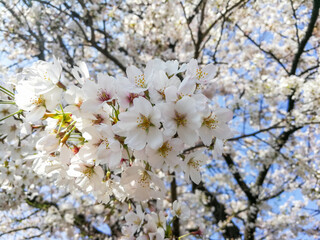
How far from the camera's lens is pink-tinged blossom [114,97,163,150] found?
0.92 m

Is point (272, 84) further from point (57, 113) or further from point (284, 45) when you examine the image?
point (57, 113)

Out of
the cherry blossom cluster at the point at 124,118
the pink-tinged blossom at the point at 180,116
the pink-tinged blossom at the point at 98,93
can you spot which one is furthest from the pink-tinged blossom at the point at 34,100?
the pink-tinged blossom at the point at 180,116

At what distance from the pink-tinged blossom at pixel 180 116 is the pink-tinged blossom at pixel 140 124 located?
3 centimetres

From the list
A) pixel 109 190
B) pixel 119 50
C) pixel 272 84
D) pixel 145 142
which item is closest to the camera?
pixel 145 142

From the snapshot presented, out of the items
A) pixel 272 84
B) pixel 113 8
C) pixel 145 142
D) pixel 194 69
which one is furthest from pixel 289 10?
pixel 145 142

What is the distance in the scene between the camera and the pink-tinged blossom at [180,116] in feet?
2.93

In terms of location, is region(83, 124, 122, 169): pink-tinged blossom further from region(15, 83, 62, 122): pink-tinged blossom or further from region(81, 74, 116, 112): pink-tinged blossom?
region(15, 83, 62, 122): pink-tinged blossom

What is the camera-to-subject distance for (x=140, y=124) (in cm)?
93

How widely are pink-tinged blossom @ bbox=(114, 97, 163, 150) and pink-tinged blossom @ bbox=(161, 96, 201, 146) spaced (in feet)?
0.11

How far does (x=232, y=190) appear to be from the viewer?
7.80m

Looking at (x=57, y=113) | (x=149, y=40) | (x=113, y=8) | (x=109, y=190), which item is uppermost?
(x=149, y=40)

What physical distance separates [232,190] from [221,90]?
3229 millimetres

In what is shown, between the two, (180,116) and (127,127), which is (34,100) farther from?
(180,116)

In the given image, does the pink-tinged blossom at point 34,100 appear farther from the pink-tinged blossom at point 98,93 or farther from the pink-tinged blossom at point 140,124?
the pink-tinged blossom at point 140,124
